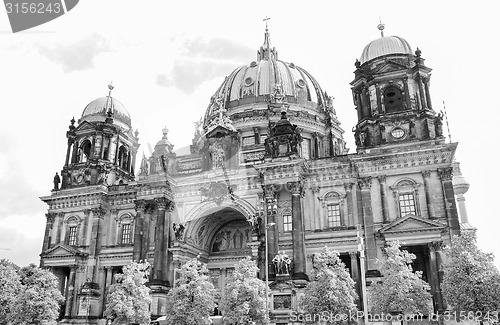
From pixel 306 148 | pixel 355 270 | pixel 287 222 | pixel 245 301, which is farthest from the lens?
pixel 306 148

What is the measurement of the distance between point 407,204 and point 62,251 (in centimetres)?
3596

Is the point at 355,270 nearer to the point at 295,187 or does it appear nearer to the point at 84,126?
the point at 295,187

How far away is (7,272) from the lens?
146 feet

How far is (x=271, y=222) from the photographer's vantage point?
41.9 m

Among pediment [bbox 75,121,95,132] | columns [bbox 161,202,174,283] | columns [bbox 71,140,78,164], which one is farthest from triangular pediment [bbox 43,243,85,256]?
pediment [bbox 75,121,95,132]

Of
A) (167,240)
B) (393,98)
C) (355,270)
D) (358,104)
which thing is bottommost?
(355,270)

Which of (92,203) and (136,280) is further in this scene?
(92,203)

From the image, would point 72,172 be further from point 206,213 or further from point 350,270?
point 350,270

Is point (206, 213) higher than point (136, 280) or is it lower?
higher

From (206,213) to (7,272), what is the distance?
20.0 m

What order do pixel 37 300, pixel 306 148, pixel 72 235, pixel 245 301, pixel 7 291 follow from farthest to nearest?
pixel 306 148, pixel 72 235, pixel 7 291, pixel 37 300, pixel 245 301

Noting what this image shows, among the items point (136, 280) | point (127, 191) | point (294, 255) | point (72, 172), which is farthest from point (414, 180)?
point (72, 172)

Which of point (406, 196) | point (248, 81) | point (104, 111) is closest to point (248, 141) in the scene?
point (248, 81)

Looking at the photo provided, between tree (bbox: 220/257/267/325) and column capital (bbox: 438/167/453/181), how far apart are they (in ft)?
60.4
